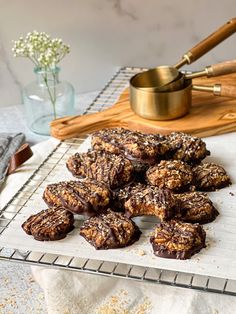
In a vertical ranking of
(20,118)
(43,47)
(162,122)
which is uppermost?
(43,47)

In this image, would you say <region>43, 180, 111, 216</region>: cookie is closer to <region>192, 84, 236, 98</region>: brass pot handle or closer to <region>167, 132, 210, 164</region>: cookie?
<region>167, 132, 210, 164</region>: cookie

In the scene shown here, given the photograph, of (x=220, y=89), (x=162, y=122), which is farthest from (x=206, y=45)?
(x=162, y=122)

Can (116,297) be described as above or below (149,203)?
below

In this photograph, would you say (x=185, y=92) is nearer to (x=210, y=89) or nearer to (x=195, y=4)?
(x=210, y=89)

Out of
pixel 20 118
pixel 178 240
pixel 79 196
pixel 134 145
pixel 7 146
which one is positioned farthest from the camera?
pixel 20 118

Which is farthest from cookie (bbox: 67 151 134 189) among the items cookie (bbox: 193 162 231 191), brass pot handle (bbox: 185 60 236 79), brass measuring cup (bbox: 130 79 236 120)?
brass pot handle (bbox: 185 60 236 79)

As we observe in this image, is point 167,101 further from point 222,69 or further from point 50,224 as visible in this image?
point 50,224

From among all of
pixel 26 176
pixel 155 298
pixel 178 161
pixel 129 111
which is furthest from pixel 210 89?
pixel 155 298

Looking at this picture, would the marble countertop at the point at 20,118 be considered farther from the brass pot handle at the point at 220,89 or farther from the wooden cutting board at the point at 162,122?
the brass pot handle at the point at 220,89
